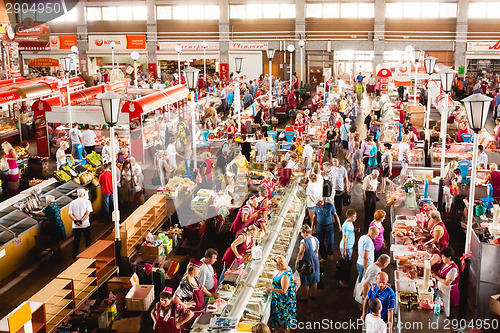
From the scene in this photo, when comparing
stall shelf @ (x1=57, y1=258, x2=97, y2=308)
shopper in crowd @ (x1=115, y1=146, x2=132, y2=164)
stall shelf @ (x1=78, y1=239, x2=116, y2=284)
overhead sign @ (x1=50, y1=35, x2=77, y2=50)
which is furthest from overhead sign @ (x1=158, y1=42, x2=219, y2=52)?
stall shelf @ (x1=57, y1=258, x2=97, y2=308)

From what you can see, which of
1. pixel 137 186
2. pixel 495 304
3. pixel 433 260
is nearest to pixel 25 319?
pixel 433 260

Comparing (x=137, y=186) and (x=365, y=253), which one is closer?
(x=365, y=253)

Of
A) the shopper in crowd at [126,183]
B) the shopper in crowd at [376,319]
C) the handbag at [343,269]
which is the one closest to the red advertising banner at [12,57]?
the shopper in crowd at [126,183]

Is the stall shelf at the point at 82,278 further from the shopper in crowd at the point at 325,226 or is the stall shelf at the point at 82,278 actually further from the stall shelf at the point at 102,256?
the shopper in crowd at the point at 325,226

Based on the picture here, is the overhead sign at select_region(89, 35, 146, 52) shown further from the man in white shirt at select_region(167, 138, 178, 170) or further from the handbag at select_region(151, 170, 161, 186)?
the handbag at select_region(151, 170, 161, 186)

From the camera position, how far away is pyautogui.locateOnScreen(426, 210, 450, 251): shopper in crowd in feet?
32.9

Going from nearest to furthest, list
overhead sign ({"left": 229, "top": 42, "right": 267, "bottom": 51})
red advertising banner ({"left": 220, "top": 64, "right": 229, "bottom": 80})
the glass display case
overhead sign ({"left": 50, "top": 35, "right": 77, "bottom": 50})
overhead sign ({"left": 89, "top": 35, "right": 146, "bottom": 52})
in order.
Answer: the glass display case → overhead sign ({"left": 229, "top": 42, "right": 267, "bottom": 51}) → red advertising banner ({"left": 220, "top": 64, "right": 229, "bottom": 80}) → overhead sign ({"left": 89, "top": 35, "right": 146, "bottom": 52}) → overhead sign ({"left": 50, "top": 35, "right": 77, "bottom": 50})

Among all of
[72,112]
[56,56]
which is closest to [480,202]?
[72,112]

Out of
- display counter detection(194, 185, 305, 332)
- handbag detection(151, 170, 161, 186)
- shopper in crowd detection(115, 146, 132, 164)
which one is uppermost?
shopper in crowd detection(115, 146, 132, 164)

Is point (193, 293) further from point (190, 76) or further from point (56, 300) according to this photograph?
point (190, 76)

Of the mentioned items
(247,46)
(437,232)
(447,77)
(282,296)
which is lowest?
(282,296)

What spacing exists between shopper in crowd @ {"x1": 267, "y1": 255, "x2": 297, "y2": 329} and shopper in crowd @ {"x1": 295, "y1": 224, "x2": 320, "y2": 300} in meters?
1.11

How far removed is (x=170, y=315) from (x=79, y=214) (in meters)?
4.74

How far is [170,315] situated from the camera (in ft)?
25.8
